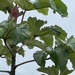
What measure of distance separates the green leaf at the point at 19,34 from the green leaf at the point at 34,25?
0.58 ft

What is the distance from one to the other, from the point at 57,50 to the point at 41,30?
203 millimetres

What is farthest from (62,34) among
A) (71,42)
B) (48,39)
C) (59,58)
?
(59,58)

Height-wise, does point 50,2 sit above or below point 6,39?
above

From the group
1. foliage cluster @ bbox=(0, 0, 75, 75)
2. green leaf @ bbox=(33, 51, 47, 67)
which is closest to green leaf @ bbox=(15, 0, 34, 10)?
foliage cluster @ bbox=(0, 0, 75, 75)

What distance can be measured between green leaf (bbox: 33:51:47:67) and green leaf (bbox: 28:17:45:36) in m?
0.16

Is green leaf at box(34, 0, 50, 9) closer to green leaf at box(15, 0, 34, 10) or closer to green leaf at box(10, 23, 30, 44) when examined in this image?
green leaf at box(15, 0, 34, 10)

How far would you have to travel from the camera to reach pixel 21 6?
5.89 feet

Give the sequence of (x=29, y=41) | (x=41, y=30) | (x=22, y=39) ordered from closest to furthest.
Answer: (x=22, y=39), (x=29, y=41), (x=41, y=30)

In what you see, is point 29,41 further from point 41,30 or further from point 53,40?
point 53,40

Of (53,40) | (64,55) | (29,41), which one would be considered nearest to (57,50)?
(64,55)

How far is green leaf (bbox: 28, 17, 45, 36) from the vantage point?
1770mm

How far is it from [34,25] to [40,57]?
244 mm

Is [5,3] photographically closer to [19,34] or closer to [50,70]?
[19,34]

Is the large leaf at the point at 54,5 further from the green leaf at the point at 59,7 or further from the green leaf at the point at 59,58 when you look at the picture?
the green leaf at the point at 59,58
